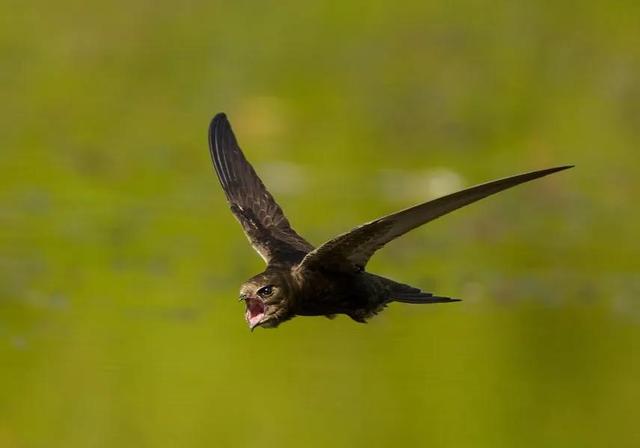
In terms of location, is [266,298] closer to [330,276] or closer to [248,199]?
[330,276]

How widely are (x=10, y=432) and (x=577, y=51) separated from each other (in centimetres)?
1078

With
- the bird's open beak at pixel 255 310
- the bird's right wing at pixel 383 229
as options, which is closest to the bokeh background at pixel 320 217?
the bird's open beak at pixel 255 310

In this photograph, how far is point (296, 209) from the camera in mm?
12625

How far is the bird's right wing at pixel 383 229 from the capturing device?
207 inches

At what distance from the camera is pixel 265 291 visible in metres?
6.08

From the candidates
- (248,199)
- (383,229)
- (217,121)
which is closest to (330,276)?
(383,229)

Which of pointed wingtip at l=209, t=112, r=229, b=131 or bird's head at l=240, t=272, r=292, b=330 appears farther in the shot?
pointed wingtip at l=209, t=112, r=229, b=131

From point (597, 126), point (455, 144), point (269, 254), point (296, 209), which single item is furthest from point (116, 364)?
point (597, 126)

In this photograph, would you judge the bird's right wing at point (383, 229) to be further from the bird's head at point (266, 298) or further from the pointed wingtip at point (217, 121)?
the pointed wingtip at point (217, 121)

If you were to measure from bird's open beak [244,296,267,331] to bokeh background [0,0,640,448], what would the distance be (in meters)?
1.40

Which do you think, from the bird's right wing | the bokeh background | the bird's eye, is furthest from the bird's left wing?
the bokeh background

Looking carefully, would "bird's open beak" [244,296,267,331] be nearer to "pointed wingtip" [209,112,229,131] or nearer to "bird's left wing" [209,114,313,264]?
"bird's left wing" [209,114,313,264]

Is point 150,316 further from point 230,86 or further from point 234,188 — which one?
point 230,86

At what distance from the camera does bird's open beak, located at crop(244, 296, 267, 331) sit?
609 cm
